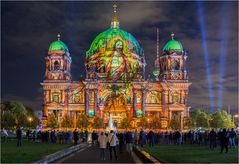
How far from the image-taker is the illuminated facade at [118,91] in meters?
136

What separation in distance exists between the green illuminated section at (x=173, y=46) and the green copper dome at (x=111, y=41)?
15083 millimetres

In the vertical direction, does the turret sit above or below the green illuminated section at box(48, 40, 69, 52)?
below

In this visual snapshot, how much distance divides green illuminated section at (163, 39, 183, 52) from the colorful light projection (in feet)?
34.6

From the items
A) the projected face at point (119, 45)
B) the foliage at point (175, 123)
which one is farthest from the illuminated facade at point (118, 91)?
the projected face at point (119, 45)

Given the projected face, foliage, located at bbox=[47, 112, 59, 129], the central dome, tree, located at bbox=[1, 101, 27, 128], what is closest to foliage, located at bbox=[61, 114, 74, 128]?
foliage, located at bbox=[47, 112, 59, 129]

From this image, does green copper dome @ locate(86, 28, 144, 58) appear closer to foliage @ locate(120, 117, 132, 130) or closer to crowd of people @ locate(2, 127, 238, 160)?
foliage @ locate(120, 117, 132, 130)

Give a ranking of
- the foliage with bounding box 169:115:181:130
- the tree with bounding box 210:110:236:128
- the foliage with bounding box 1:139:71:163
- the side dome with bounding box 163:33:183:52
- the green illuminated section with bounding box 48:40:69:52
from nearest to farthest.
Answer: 1. the foliage with bounding box 1:139:71:163
2. the foliage with bounding box 169:115:181:130
3. the green illuminated section with bounding box 48:40:69:52
4. the side dome with bounding box 163:33:183:52
5. the tree with bounding box 210:110:236:128

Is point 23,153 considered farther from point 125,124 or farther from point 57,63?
point 57,63

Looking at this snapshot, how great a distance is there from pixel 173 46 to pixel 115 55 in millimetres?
18743

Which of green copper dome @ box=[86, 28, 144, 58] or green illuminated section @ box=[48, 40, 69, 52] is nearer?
green illuminated section @ box=[48, 40, 69, 52]

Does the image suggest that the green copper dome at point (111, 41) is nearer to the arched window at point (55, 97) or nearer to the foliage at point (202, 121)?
the arched window at point (55, 97)

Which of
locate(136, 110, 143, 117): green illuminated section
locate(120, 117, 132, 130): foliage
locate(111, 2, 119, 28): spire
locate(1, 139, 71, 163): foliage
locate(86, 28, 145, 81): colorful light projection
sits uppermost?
locate(111, 2, 119, 28): spire

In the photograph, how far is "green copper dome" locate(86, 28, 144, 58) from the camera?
158 meters

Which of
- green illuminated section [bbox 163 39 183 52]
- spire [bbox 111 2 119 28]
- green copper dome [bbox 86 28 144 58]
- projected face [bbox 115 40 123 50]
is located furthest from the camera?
spire [bbox 111 2 119 28]
